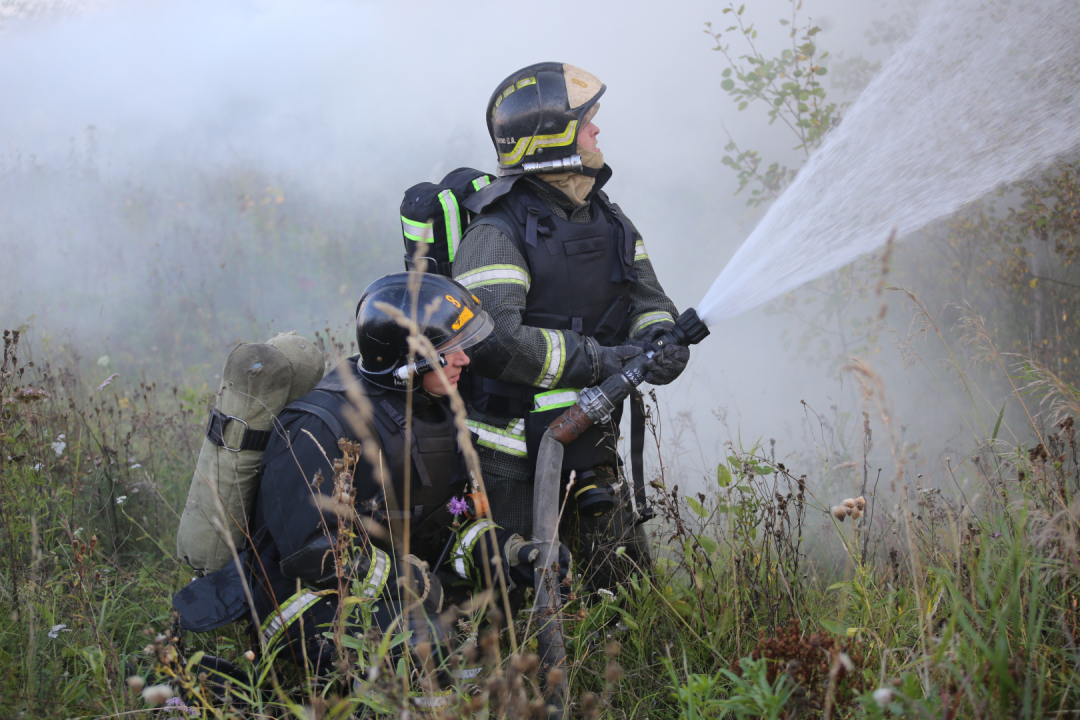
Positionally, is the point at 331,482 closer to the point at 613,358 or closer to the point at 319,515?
the point at 319,515

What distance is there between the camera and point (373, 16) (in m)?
8.50

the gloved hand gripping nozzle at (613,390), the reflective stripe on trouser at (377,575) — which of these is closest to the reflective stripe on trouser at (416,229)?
the gloved hand gripping nozzle at (613,390)

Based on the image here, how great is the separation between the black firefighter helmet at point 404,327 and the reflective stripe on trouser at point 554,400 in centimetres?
49

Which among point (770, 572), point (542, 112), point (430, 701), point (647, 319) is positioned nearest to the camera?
point (430, 701)

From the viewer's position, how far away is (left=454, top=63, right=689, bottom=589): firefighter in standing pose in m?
2.82

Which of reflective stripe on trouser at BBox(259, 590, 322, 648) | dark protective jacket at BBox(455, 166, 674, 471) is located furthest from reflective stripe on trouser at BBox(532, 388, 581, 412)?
reflective stripe on trouser at BBox(259, 590, 322, 648)

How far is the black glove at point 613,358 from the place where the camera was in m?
2.93

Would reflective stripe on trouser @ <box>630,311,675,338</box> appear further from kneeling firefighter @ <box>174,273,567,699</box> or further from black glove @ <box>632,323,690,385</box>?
kneeling firefighter @ <box>174,273,567,699</box>

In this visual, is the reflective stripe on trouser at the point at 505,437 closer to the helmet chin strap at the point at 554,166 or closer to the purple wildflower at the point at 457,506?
the purple wildflower at the point at 457,506

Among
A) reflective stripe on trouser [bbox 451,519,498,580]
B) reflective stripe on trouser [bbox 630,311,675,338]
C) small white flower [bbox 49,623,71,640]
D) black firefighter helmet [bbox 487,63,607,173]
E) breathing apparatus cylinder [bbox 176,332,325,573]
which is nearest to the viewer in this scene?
small white flower [bbox 49,623,71,640]

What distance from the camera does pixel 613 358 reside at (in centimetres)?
294

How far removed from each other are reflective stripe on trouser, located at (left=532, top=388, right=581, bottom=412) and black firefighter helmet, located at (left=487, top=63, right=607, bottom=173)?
957 millimetres

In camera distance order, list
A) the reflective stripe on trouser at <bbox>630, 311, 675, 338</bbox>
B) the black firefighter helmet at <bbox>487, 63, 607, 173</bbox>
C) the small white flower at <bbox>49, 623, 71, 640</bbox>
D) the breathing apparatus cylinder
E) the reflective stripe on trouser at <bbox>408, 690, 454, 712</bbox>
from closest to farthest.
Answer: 1. the reflective stripe on trouser at <bbox>408, 690, 454, 712</bbox>
2. the small white flower at <bbox>49, 623, 71, 640</bbox>
3. the breathing apparatus cylinder
4. the black firefighter helmet at <bbox>487, 63, 607, 173</bbox>
5. the reflective stripe on trouser at <bbox>630, 311, 675, 338</bbox>

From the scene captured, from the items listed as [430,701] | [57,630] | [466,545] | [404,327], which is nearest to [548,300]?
[404,327]
